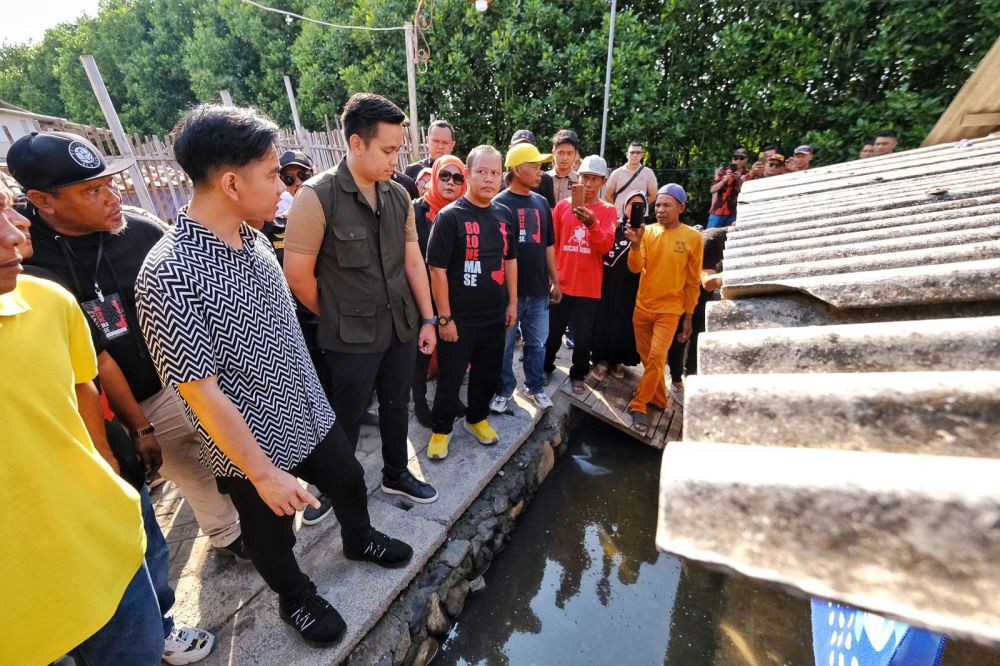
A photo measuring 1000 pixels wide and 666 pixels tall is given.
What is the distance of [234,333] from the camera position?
1.48m

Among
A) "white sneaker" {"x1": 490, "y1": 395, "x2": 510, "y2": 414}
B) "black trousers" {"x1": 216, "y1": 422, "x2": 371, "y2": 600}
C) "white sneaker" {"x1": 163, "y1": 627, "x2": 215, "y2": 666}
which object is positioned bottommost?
"white sneaker" {"x1": 490, "y1": 395, "x2": 510, "y2": 414}

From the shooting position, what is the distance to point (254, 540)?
68.3 inches

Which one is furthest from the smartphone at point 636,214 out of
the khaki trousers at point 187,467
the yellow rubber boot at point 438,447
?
the khaki trousers at point 187,467

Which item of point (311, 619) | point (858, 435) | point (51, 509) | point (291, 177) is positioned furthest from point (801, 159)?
point (51, 509)

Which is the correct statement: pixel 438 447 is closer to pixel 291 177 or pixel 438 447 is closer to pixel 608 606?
pixel 608 606

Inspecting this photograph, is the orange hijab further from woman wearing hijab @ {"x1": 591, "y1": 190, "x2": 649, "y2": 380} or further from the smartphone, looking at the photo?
woman wearing hijab @ {"x1": 591, "y1": 190, "x2": 649, "y2": 380}

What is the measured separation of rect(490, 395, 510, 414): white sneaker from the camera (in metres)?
3.85

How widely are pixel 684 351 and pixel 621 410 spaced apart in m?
0.92

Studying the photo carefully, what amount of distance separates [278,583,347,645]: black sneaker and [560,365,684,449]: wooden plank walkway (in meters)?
2.80

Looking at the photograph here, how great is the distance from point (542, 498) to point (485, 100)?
985cm

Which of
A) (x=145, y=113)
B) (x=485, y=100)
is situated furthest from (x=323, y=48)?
(x=145, y=113)

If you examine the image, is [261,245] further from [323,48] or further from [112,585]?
[323,48]

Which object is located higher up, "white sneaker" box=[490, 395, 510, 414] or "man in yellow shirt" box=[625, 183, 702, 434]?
"man in yellow shirt" box=[625, 183, 702, 434]

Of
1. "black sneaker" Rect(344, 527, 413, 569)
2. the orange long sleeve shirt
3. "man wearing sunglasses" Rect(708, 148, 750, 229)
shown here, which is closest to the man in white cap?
"man wearing sunglasses" Rect(708, 148, 750, 229)
